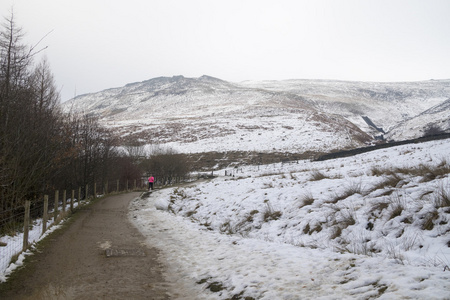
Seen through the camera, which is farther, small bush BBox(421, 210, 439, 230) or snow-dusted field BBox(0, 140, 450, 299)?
small bush BBox(421, 210, 439, 230)

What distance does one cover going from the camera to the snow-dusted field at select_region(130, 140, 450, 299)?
4.66 meters

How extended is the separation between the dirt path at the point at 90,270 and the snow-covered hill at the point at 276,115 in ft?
56.2

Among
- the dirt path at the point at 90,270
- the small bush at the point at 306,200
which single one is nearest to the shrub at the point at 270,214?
the small bush at the point at 306,200

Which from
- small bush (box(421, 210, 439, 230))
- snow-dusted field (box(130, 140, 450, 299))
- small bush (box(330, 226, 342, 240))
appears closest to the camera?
snow-dusted field (box(130, 140, 450, 299))

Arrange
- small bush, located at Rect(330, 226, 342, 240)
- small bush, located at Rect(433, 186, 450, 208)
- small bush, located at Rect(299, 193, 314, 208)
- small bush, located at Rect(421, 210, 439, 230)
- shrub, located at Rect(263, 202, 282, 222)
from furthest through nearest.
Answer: shrub, located at Rect(263, 202, 282, 222)
small bush, located at Rect(299, 193, 314, 208)
small bush, located at Rect(330, 226, 342, 240)
small bush, located at Rect(433, 186, 450, 208)
small bush, located at Rect(421, 210, 439, 230)

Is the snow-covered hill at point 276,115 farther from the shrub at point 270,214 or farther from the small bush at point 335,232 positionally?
the small bush at point 335,232

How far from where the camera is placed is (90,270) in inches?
293

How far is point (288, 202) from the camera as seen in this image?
10.7 meters

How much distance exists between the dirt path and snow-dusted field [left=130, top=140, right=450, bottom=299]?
2.07 feet

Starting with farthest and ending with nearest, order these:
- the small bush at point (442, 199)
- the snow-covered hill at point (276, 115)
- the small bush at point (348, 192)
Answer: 1. the snow-covered hill at point (276, 115)
2. the small bush at point (348, 192)
3. the small bush at point (442, 199)

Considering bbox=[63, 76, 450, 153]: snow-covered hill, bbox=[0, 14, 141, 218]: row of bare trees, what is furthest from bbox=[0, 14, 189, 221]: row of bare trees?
bbox=[63, 76, 450, 153]: snow-covered hill

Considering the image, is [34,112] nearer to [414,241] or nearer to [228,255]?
[228,255]

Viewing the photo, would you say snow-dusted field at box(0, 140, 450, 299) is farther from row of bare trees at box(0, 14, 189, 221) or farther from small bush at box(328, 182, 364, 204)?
row of bare trees at box(0, 14, 189, 221)

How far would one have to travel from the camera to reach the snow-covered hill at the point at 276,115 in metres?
75.1
